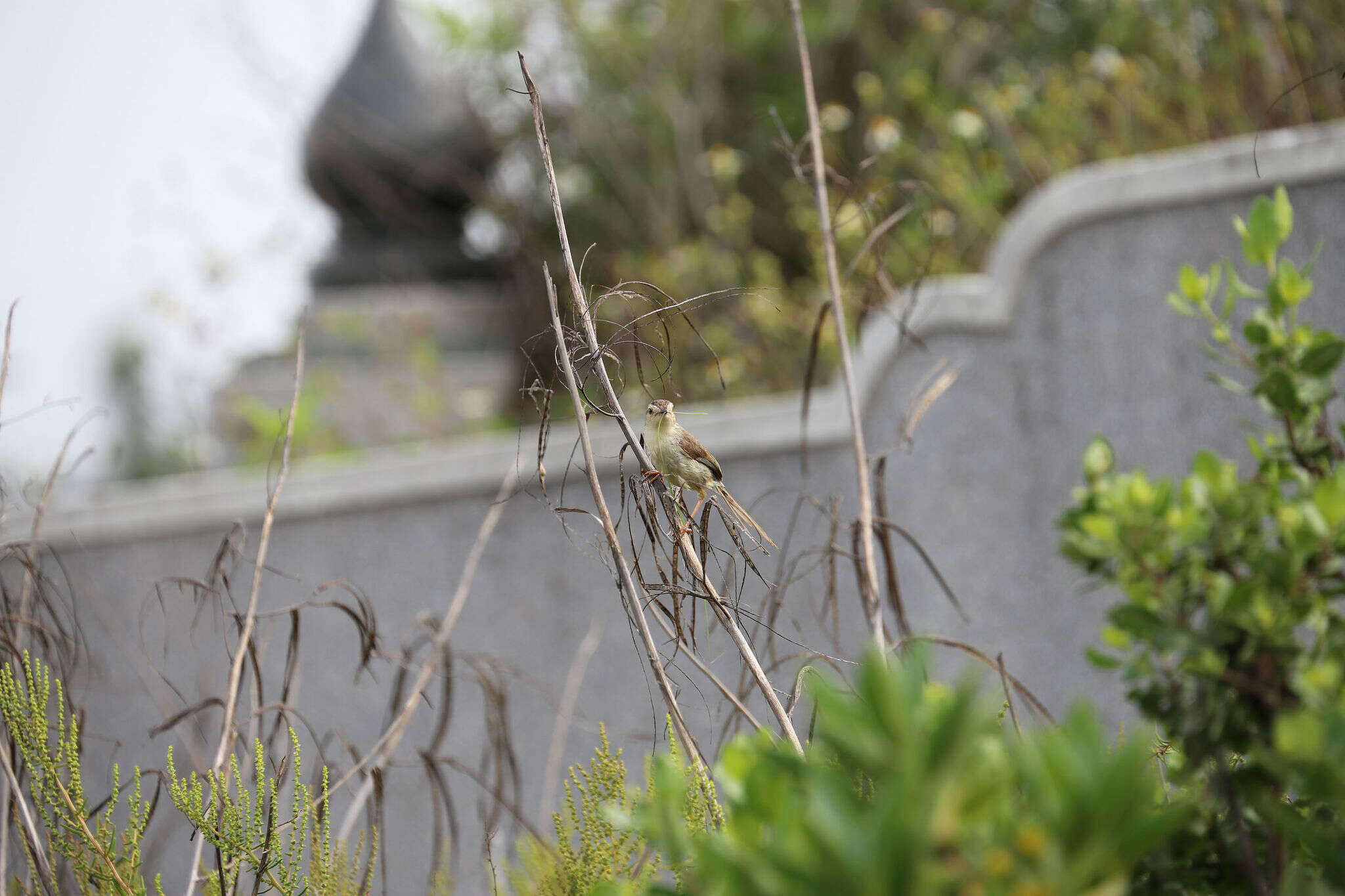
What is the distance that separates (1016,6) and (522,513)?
6085mm

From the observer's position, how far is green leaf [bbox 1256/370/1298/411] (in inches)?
43.2

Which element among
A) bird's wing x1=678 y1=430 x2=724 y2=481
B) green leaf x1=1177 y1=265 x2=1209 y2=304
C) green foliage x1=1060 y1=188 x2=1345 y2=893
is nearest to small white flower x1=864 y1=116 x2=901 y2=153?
bird's wing x1=678 y1=430 x2=724 y2=481

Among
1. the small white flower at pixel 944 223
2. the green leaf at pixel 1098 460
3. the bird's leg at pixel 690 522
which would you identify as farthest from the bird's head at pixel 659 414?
the small white flower at pixel 944 223

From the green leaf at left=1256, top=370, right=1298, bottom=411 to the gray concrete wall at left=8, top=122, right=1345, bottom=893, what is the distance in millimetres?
1994

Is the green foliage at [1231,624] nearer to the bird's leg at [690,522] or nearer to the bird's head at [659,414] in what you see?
the bird's leg at [690,522]

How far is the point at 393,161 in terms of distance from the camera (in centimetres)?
671

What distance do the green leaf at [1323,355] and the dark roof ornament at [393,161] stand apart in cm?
637

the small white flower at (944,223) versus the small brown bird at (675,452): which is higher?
the small white flower at (944,223)

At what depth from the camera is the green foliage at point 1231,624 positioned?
0.92 m

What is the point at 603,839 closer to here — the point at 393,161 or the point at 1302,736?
the point at 1302,736

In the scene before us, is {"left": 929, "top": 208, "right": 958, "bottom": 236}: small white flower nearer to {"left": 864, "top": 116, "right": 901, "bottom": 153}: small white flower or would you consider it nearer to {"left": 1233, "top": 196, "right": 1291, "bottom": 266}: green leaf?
{"left": 864, "top": 116, "right": 901, "bottom": 153}: small white flower

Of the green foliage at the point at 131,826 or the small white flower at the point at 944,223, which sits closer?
the green foliage at the point at 131,826

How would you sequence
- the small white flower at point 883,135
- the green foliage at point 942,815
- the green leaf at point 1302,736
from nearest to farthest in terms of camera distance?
the green foliage at point 942,815 < the green leaf at point 1302,736 < the small white flower at point 883,135

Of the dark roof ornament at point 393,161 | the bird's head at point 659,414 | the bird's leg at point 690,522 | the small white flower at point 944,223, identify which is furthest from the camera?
the dark roof ornament at point 393,161
